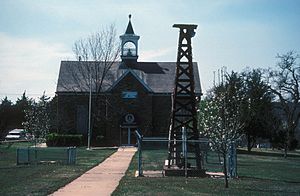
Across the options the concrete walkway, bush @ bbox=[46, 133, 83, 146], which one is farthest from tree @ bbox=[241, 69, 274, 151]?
the concrete walkway

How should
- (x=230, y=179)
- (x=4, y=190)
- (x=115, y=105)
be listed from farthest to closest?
(x=115, y=105)
(x=230, y=179)
(x=4, y=190)

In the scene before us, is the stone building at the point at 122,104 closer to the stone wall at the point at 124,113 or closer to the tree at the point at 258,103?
the stone wall at the point at 124,113

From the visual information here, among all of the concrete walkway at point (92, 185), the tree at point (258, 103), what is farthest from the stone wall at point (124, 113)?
the concrete walkway at point (92, 185)

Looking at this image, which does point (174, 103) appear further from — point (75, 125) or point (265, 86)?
point (75, 125)

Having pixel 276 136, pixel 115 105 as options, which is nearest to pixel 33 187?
pixel 115 105

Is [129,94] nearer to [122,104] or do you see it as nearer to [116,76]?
[122,104]

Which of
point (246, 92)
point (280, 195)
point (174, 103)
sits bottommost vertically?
point (280, 195)

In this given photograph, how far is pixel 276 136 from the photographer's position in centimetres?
6938

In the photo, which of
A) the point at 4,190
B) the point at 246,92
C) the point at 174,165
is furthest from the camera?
the point at 246,92

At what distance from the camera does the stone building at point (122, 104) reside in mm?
62562

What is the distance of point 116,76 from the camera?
66.8 meters

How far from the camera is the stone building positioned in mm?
62562

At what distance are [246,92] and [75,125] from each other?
22537mm

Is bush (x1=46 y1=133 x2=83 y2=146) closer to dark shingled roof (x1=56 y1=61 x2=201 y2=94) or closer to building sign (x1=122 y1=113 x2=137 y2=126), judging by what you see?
building sign (x1=122 y1=113 x2=137 y2=126)
